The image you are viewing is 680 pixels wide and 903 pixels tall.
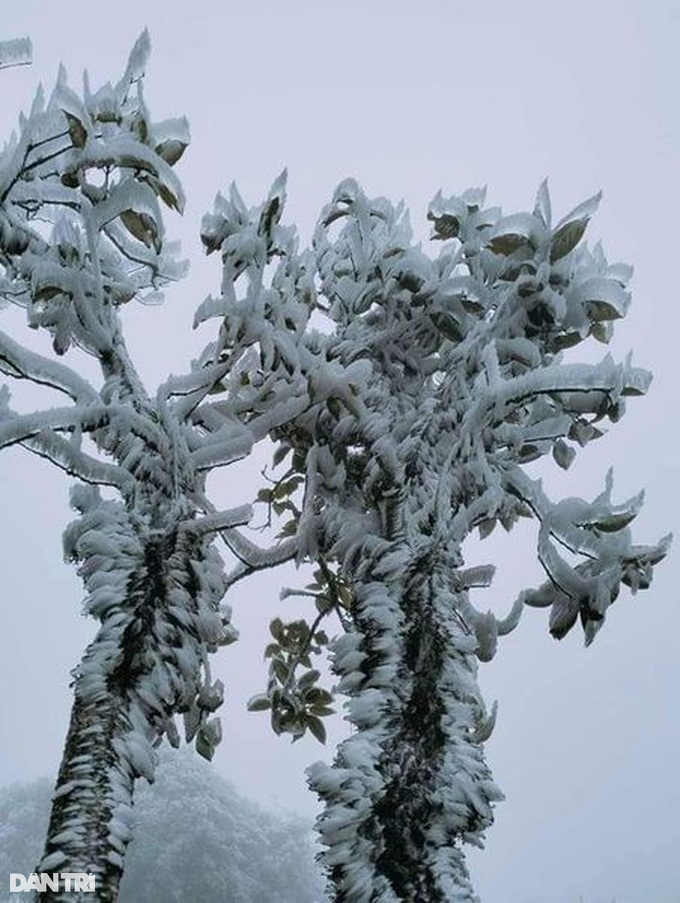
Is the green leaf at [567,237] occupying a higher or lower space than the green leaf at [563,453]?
higher

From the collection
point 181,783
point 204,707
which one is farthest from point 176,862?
point 204,707

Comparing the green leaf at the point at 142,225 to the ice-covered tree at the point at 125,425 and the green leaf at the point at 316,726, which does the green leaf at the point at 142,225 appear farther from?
the green leaf at the point at 316,726

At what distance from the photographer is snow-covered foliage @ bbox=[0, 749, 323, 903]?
3594 centimetres

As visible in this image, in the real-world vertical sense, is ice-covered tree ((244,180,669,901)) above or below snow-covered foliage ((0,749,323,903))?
below

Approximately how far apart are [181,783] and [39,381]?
156 feet

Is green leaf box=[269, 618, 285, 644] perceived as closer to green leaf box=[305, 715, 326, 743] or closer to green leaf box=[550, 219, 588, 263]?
green leaf box=[305, 715, 326, 743]

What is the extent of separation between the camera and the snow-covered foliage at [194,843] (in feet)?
118

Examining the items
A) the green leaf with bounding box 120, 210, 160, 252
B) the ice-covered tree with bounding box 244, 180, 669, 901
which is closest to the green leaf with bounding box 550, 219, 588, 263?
the ice-covered tree with bounding box 244, 180, 669, 901

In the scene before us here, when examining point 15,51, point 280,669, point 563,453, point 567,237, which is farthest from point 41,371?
point 563,453

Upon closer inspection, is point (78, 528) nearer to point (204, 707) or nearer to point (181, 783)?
point (204, 707)

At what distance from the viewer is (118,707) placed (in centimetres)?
312

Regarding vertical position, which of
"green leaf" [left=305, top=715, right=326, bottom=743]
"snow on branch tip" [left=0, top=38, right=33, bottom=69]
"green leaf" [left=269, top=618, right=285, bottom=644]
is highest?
"snow on branch tip" [left=0, top=38, right=33, bottom=69]

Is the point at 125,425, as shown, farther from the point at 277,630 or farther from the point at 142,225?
the point at 277,630

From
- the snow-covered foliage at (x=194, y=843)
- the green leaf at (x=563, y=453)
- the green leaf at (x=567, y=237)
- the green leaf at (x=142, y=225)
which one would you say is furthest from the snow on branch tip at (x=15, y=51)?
the snow-covered foliage at (x=194, y=843)
